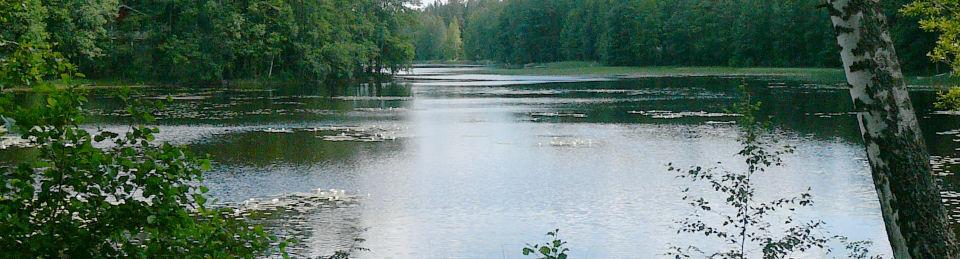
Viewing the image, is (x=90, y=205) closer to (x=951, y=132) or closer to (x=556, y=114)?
(x=951, y=132)

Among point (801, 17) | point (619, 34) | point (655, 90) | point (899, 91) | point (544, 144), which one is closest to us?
point (899, 91)

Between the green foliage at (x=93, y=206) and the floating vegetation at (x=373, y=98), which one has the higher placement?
the green foliage at (x=93, y=206)

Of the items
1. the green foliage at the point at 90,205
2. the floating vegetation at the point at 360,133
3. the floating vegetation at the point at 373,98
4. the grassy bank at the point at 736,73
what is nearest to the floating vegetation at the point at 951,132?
the floating vegetation at the point at 360,133

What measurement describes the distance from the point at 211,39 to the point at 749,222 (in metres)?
46.9

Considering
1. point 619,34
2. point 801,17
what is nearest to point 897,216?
point 801,17

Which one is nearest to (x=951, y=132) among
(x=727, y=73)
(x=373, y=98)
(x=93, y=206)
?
(x=93, y=206)

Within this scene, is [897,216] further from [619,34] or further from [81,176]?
[619,34]

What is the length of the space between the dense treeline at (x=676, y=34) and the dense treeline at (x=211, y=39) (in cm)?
3465

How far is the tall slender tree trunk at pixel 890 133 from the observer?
416cm

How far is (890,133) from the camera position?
425 centimetres

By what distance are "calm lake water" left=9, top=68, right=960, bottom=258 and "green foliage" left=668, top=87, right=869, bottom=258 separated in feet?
1.32

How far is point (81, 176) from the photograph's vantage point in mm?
4410

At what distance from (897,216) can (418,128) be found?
77.9ft

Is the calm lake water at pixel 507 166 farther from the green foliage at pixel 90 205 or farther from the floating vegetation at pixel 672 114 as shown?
the green foliage at pixel 90 205
